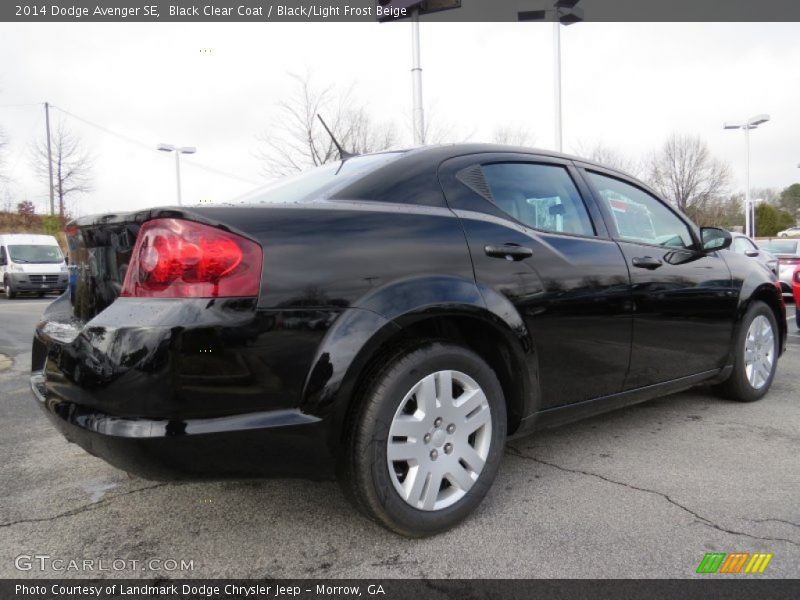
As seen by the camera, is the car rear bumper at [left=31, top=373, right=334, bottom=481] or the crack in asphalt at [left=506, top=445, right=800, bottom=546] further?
the crack in asphalt at [left=506, top=445, right=800, bottom=546]

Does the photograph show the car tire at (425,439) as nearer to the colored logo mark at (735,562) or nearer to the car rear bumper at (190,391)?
the car rear bumper at (190,391)

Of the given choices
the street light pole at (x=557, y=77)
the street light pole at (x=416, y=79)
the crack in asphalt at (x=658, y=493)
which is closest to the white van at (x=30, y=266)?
the street light pole at (x=416, y=79)

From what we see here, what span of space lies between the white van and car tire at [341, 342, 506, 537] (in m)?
19.1

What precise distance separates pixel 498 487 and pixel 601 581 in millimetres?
807

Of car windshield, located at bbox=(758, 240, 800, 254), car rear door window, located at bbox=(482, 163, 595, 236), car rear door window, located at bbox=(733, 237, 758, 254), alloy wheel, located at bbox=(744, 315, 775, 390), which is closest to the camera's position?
car rear door window, located at bbox=(482, 163, 595, 236)

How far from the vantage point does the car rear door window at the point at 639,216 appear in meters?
3.28

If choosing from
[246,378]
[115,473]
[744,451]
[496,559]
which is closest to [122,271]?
[246,378]

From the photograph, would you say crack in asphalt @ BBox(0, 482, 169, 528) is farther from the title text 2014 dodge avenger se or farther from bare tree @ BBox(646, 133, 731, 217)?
bare tree @ BBox(646, 133, 731, 217)

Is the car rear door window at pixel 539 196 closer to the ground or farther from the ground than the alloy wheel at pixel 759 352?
farther from the ground

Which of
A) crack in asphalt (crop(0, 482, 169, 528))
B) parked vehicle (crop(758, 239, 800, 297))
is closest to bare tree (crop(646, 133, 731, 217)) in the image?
parked vehicle (crop(758, 239, 800, 297))

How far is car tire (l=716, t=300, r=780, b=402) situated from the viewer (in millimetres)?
3951

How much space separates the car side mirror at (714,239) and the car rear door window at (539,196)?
1.08 metres

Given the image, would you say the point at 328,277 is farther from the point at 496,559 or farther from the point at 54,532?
the point at 54,532

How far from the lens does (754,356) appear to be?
4.12m
